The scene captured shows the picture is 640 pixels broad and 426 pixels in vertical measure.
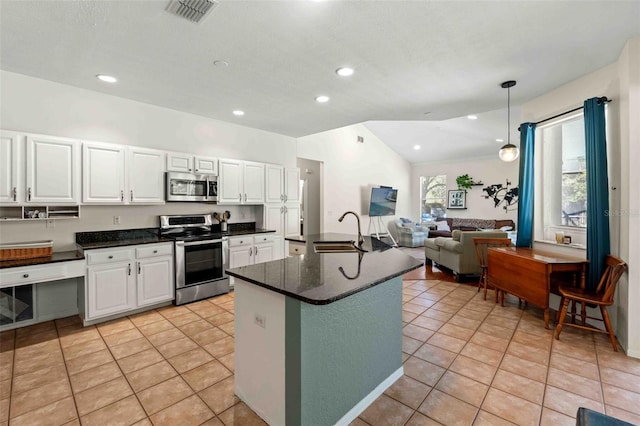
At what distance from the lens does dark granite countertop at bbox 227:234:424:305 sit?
1473 mm

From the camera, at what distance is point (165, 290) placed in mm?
3602

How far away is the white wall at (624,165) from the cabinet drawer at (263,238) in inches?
164

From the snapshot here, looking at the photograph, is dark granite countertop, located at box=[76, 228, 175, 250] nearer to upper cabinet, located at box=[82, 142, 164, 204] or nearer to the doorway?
upper cabinet, located at box=[82, 142, 164, 204]

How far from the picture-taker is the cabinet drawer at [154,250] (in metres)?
3.37

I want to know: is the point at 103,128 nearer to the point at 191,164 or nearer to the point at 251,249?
the point at 191,164

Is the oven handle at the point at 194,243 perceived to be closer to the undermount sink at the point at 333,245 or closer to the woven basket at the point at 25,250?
the woven basket at the point at 25,250

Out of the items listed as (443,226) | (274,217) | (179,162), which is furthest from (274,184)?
(443,226)

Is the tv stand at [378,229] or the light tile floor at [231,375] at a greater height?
Answer: the tv stand at [378,229]

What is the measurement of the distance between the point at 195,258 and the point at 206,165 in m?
1.34

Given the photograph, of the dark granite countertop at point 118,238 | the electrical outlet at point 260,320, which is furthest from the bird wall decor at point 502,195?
the electrical outlet at point 260,320

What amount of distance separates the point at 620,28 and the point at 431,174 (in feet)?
26.3

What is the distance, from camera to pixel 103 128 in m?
3.43

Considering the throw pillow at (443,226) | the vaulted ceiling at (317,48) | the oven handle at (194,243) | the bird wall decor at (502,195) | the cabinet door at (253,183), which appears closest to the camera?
the vaulted ceiling at (317,48)

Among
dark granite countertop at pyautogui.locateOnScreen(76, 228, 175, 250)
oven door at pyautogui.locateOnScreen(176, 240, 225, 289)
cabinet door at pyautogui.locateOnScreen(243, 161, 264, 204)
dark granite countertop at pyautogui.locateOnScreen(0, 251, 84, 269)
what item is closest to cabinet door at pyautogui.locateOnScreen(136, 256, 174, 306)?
oven door at pyautogui.locateOnScreen(176, 240, 225, 289)
